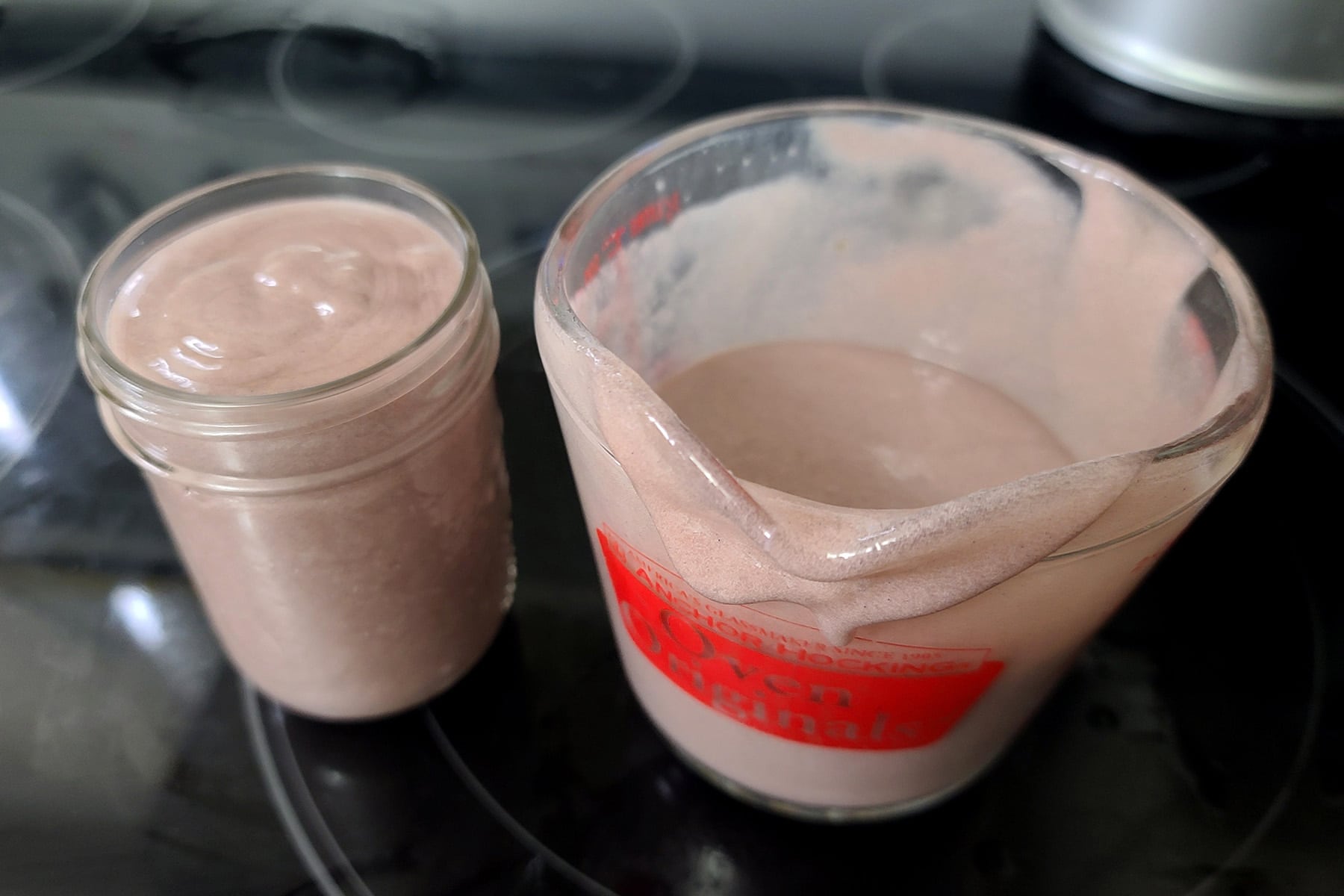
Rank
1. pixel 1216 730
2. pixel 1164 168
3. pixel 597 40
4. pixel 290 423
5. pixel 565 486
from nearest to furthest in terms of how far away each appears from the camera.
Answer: pixel 290 423, pixel 1216 730, pixel 565 486, pixel 1164 168, pixel 597 40

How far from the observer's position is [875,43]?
87cm

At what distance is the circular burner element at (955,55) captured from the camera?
32.1 inches

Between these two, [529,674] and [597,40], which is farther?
[597,40]

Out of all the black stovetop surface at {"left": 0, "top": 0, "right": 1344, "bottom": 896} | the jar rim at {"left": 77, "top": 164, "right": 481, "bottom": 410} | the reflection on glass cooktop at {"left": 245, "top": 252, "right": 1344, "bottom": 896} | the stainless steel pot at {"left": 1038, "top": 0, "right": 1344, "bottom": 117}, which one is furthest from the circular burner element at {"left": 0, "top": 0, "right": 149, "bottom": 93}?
the stainless steel pot at {"left": 1038, "top": 0, "right": 1344, "bottom": 117}

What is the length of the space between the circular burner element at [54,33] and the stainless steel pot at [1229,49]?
802mm

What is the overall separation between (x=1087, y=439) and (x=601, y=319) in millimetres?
260

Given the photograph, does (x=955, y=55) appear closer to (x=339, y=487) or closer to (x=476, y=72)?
(x=476, y=72)

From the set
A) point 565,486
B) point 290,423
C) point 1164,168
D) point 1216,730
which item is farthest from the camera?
point 1164,168

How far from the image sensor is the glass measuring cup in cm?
30

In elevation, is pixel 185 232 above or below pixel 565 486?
above

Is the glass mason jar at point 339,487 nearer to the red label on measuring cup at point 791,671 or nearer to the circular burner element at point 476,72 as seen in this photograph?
the red label on measuring cup at point 791,671

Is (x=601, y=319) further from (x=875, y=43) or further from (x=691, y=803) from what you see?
(x=875, y=43)

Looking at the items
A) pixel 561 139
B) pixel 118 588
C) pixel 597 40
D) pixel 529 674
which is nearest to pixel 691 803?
pixel 529 674

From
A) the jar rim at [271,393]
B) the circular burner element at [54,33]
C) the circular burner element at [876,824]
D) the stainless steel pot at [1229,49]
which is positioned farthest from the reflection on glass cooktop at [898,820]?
the circular burner element at [54,33]
